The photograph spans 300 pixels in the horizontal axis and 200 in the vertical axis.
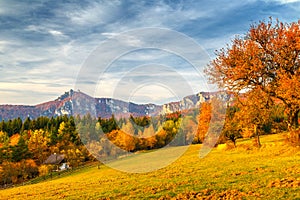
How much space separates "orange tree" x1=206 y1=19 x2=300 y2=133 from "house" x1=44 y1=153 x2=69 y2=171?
6502 centimetres

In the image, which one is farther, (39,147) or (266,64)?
(39,147)

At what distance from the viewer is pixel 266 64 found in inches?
1134

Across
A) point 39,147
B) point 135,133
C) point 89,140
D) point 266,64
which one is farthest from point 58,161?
point 266,64

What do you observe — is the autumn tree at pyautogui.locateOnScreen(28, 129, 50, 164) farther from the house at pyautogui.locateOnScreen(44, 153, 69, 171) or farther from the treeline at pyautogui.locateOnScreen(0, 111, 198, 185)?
the house at pyautogui.locateOnScreen(44, 153, 69, 171)

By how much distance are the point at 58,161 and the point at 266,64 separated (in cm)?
7404

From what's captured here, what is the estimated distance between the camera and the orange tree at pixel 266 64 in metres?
27.1

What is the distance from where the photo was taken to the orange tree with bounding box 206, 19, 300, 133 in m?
27.1

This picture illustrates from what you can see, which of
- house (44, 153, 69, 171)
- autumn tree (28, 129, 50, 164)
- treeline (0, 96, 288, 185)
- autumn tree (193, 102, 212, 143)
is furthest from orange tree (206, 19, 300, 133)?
autumn tree (28, 129, 50, 164)

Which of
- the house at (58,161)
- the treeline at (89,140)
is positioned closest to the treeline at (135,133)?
the treeline at (89,140)

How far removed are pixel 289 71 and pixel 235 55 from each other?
530 cm

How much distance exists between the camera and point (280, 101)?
29.1 metres

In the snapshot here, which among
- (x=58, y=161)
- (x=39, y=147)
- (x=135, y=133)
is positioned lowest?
(x=58, y=161)

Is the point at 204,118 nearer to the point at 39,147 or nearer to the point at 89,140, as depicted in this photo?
the point at 89,140

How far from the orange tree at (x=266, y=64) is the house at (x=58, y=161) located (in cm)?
6502
